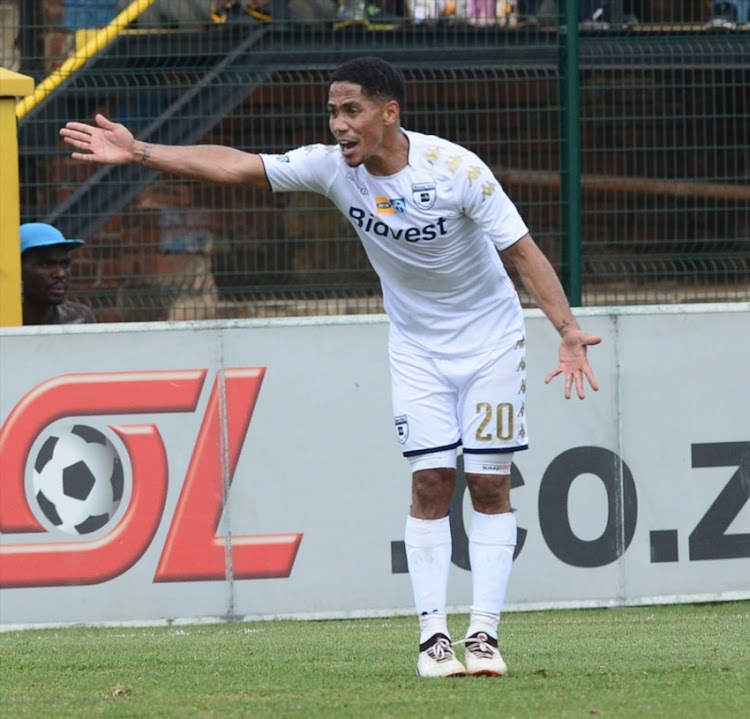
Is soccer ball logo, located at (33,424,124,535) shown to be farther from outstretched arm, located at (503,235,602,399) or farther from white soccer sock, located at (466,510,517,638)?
outstretched arm, located at (503,235,602,399)

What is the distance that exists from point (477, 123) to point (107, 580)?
12.2 ft

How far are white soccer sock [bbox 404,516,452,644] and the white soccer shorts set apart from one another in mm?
267

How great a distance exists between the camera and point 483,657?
16.6 feet

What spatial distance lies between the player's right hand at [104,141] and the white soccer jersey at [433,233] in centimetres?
45

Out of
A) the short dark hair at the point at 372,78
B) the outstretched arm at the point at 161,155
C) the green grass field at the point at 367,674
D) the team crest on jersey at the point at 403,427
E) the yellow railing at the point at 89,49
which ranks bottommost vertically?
the green grass field at the point at 367,674

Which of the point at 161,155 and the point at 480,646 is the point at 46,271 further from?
the point at 480,646

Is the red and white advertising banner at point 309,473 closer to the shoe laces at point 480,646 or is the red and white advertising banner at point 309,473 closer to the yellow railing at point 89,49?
the yellow railing at point 89,49

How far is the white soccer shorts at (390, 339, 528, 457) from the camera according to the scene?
5.19 m

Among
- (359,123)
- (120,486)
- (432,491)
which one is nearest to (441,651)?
(432,491)

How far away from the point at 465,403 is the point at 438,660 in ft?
2.78

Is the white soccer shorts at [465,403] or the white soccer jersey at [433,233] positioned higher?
the white soccer jersey at [433,233]

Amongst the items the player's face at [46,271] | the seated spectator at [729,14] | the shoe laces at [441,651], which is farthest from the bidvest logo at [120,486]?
the seated spectator at [729,14]

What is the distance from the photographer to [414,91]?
31.5ft

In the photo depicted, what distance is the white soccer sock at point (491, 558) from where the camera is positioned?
5227mm
